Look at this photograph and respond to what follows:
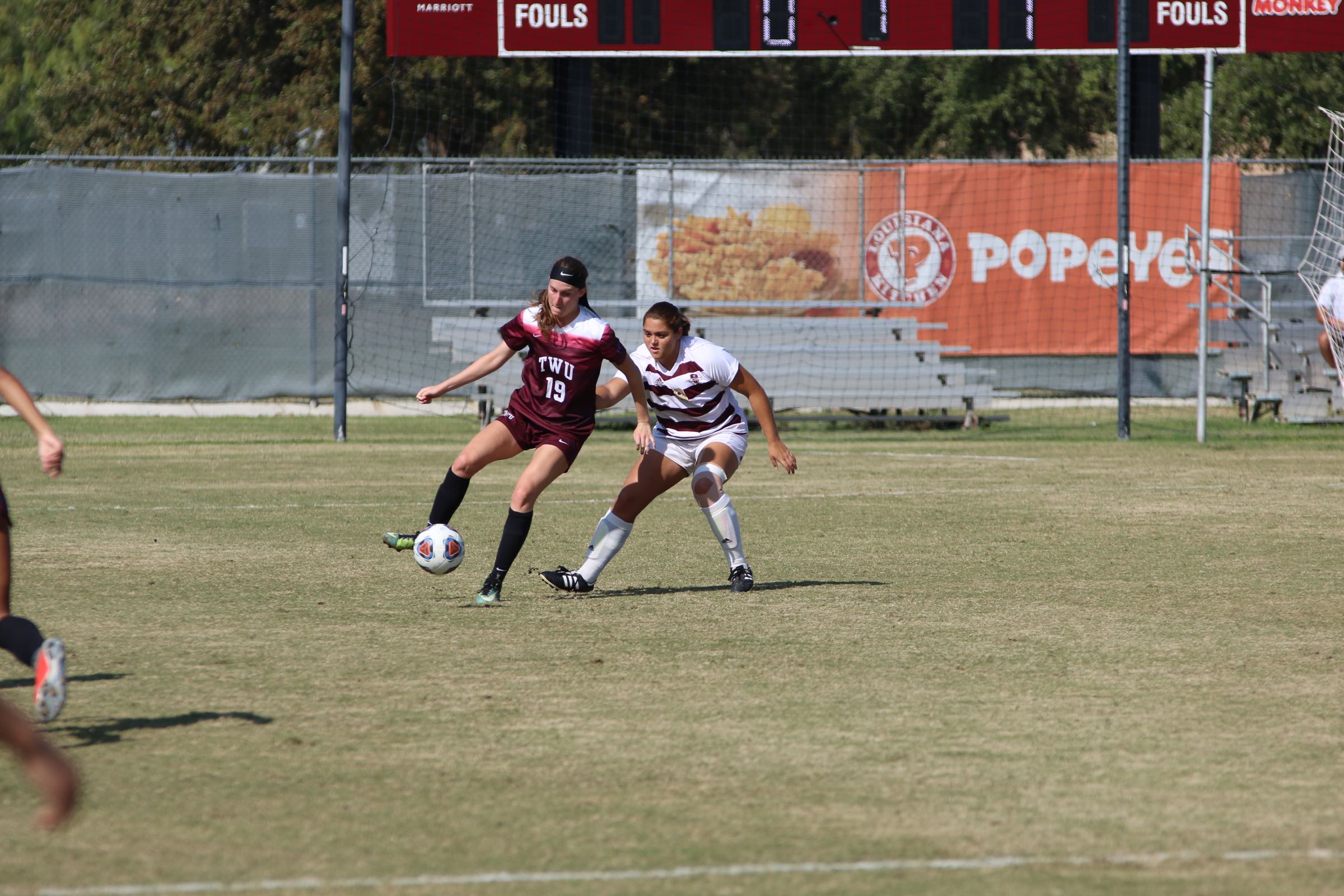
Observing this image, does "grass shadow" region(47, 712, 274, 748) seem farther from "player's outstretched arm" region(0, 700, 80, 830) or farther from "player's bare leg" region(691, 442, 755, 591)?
"player's bare leg" region(691, 442, 755, 591)

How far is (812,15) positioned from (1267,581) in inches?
503

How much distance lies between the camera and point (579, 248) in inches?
832

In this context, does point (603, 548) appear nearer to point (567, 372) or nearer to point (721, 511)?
point (721, 511)

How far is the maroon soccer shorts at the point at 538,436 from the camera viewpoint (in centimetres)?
801

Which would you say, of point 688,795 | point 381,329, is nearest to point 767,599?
point 688,795

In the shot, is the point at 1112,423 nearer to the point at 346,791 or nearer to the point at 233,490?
the point at 233,490

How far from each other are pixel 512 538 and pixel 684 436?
1123 mm

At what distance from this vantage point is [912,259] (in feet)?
71.6

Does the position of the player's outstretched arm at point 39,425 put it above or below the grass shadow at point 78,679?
above

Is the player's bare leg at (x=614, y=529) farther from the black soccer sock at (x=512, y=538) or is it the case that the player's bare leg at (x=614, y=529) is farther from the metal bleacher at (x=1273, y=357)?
the metal bleacher at (x=1273, y=357)

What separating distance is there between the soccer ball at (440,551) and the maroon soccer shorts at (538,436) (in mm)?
642

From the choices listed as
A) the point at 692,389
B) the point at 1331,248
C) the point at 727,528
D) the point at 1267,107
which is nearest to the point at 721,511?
the point at 727,528

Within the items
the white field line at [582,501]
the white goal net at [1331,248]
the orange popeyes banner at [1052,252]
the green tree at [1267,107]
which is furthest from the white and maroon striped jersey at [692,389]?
the green tree at [1267,107]

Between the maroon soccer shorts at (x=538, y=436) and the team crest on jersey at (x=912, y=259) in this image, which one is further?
the team crest on jersey at (x=912, y=259)
